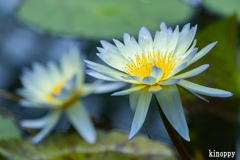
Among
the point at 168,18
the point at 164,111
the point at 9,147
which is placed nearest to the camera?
the point at 164,111

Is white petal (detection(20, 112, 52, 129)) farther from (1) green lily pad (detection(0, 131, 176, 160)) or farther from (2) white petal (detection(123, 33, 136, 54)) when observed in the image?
(2) white petal (detection(123, 33, 136, 54))

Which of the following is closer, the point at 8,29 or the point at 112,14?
the point at 112,14

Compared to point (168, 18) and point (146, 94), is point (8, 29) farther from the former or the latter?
point (146, 94)

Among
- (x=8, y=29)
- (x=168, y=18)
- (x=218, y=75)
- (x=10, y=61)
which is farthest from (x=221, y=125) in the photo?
(x=8, y=29)

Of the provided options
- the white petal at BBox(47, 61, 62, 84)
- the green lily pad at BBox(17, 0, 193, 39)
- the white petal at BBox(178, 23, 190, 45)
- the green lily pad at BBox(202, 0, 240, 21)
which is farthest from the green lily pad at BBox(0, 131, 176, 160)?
the green lily pad at BBox(202, 0, 240, 21)

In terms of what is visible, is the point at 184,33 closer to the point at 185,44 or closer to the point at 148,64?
the point at 185,44

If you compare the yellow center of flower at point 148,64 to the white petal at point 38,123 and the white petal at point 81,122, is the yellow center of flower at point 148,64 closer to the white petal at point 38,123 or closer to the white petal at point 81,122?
the white petal at point 81,122

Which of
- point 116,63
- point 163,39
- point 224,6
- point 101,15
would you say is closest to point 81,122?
point 116,63
